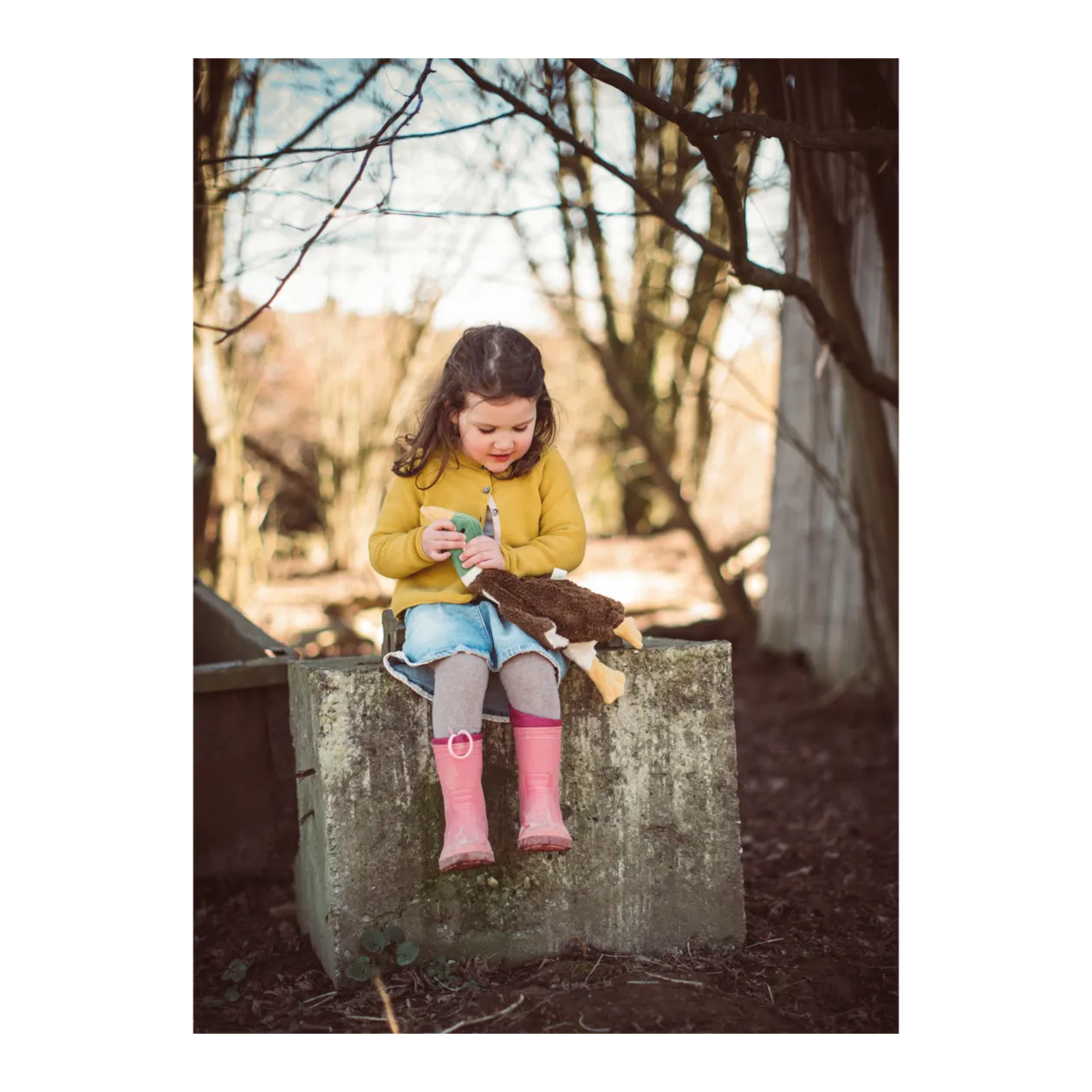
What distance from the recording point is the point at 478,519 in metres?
2.58

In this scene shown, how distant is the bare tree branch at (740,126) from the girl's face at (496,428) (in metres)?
0.75

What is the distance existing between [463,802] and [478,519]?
0.64 meters

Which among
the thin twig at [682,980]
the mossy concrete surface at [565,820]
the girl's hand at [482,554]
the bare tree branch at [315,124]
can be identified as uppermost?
the bare tree branch at [315,124]

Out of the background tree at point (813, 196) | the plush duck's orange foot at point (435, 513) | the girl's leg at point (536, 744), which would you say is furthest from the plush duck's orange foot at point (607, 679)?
the background tree at point (813, 196)

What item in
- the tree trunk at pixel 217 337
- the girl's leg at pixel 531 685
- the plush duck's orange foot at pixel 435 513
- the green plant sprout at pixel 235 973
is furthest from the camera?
the tree trunk at pixel 217 337

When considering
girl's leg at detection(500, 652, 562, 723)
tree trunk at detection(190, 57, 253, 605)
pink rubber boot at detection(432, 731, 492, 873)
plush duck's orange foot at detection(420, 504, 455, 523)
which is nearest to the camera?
pink rubber boot at detection(432, 731, 492, 873)

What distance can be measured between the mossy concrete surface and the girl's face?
53 cm

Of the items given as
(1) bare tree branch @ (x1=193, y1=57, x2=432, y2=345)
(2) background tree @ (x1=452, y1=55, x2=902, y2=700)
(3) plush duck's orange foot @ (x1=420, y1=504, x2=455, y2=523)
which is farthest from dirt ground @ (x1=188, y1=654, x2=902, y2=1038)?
(1) bare tree branch @ (x1=193, y1=57, x2=432, y2=345)

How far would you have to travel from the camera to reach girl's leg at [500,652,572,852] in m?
2.32

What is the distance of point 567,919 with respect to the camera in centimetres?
265

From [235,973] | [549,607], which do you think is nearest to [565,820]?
[549,607]

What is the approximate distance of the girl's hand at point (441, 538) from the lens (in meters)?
2.44

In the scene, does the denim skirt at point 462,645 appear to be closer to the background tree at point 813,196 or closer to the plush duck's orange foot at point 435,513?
the plush duck's orange foot at point 435,513

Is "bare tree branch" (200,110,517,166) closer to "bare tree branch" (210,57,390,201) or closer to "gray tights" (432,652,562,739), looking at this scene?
"bare tree branch" (210,57,390,201)
